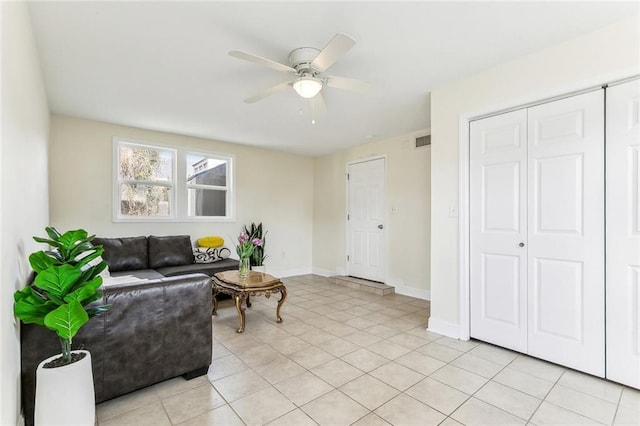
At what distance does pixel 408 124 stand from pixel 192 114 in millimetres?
2837

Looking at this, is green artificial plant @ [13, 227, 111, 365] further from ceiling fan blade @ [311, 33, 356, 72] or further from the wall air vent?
the wall air vent

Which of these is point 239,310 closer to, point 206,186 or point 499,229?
point 499,229

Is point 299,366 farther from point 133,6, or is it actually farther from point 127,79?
point 127,79

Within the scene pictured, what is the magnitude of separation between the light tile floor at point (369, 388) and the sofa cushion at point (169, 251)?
163 cm

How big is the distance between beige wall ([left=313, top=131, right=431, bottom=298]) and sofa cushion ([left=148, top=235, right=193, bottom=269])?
2704 mm

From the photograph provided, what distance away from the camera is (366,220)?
Answer: 5.35 meters

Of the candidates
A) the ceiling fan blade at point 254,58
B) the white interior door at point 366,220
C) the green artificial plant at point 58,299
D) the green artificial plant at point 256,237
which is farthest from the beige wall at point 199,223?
the ceiling fan blade at point 254,58

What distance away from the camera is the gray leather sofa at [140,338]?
1.58 metres

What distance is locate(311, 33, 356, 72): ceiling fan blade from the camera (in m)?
1.76

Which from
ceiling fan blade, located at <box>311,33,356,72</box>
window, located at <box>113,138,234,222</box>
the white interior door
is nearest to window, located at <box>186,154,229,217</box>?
window, located at <box>113,138,234,222</box>

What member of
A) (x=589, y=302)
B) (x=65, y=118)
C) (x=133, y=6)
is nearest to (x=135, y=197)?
(x=65, y=118)

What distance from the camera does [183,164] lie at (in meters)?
4.77

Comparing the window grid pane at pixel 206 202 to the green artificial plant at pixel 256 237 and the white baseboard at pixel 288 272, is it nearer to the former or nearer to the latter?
the green artificial plant at pixel 256 237

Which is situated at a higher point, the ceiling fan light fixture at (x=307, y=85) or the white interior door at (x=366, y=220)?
the ceiling fan light fixture at (x=307, y=85)
